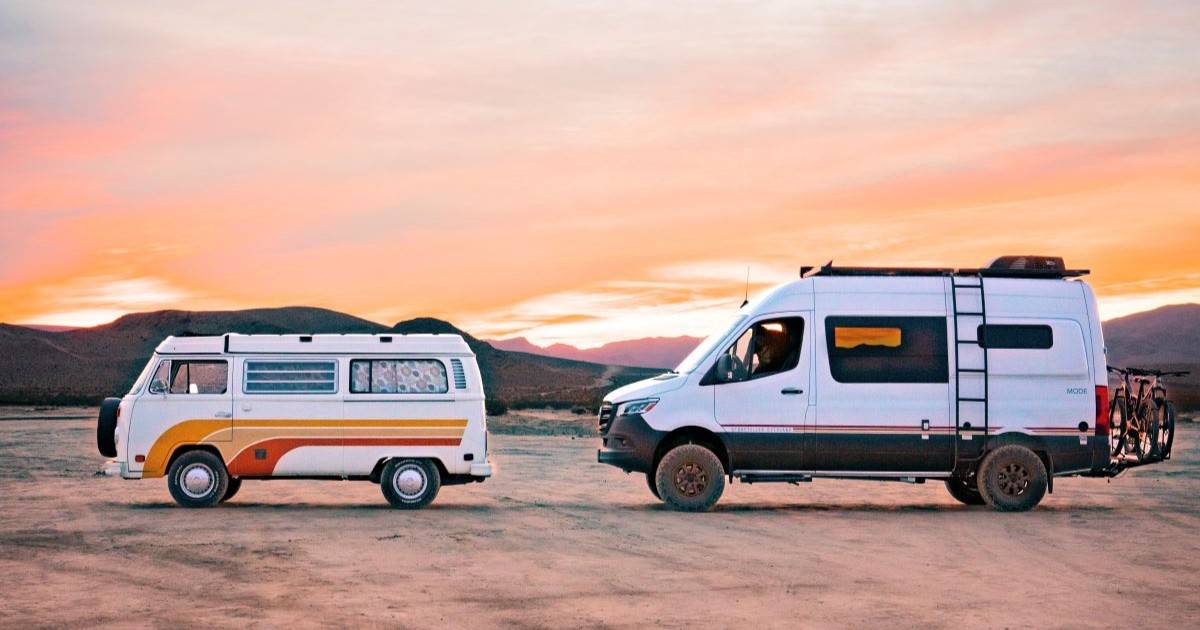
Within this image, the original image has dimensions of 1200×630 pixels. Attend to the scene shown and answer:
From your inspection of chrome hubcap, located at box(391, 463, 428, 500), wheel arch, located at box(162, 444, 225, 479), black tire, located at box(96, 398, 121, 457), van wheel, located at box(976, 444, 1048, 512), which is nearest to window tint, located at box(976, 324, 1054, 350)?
van wheel, located at box(976, 444, 1048, 512)

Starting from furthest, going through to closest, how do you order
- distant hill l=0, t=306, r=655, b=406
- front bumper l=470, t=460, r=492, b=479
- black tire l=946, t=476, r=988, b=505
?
distant hill l=0, t=306, r=655, b=406, black tire l=946, t=476, r=988, b=505, front bumper l=470, t=460, r=492, b=479

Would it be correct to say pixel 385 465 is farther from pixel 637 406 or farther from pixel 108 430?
pixel 108 430

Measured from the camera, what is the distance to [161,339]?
174m

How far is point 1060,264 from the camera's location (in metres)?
20.0

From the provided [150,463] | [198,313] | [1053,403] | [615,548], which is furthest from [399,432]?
[198,313]

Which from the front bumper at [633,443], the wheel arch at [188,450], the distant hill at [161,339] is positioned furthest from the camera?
the distant hill at [161,339]

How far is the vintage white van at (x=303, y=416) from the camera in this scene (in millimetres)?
19734

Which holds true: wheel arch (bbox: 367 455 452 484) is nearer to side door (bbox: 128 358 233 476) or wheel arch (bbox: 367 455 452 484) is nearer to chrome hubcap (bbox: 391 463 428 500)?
chrome hubcap (bbox: 391 463 428 500)

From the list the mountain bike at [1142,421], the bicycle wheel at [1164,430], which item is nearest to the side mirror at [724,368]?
the mountain bike at [1142,421]

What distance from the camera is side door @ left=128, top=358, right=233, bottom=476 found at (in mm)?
19766

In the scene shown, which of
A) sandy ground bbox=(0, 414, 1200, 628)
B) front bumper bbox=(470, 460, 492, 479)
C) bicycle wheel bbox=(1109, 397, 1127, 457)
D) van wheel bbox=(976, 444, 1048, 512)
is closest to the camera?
sandy ground bbox=(0, 414, 1200, 628)

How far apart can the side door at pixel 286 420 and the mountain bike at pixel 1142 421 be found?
1134 centimetres

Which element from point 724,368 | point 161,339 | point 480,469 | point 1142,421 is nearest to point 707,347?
point 724,368

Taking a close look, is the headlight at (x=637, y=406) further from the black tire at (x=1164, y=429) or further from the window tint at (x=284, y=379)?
the black tire at (x=1164, y=429)
